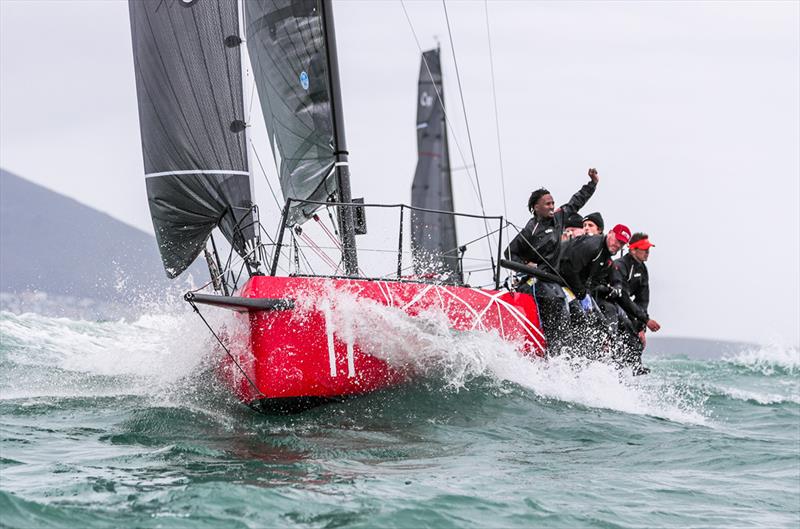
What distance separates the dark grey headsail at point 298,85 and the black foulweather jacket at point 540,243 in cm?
138

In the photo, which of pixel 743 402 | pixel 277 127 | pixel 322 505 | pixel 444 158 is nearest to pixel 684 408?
pixel 743 402

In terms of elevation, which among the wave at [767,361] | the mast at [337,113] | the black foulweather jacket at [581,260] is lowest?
the wave at [767,361]

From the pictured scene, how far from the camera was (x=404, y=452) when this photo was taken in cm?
496

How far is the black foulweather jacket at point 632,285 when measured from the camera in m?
8.30

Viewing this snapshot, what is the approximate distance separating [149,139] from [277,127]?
1191mm

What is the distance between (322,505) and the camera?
3.78m

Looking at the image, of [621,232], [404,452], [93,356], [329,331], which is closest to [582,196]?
[621,232]

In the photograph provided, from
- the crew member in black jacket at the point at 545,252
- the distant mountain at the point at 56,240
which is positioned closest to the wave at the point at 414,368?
the crew member in black jacket at the point at 545,252

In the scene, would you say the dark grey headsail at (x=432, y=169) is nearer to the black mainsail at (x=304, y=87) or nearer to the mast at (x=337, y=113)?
the black mainsail at (x=304, y=87)

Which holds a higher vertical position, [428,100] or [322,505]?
[428,100]

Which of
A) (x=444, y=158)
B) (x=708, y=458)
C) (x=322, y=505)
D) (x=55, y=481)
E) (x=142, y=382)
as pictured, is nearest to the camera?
(x=322, y=505)

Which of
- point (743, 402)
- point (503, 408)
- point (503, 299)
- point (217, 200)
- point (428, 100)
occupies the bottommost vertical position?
point (743, 402)

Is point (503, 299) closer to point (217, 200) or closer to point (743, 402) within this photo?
point (217, 200)

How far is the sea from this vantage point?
377 cm
